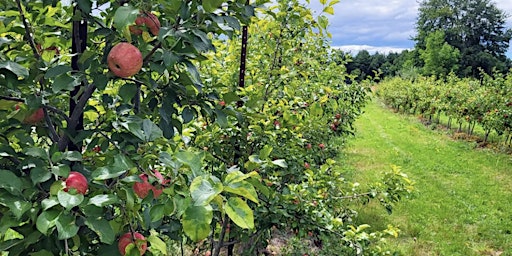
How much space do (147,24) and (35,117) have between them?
0.39 m

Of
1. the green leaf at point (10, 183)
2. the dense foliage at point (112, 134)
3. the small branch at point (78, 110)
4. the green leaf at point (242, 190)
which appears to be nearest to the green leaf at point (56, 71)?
the dense foliage at point (112, 134)

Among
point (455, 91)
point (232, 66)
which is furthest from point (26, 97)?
point (455, 91)

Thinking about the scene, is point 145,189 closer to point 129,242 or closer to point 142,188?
point 142,188

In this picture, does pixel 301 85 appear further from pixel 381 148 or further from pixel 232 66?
pixel 381 148

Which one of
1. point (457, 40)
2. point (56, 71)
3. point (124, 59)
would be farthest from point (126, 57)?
point (457, 40)

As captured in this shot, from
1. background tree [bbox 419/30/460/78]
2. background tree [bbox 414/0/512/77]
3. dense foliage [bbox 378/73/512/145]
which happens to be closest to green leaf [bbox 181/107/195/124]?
dense foliage [bbox 378/73/512/145]

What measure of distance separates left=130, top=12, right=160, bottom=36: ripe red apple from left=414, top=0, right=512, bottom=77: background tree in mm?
43444

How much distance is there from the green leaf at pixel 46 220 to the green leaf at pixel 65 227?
1 centimetres

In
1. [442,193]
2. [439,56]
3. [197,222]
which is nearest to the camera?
[197,222]

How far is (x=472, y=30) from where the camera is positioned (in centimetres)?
4253

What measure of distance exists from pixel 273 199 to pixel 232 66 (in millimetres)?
1079

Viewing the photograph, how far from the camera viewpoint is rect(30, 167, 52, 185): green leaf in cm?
80

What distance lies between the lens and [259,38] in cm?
269

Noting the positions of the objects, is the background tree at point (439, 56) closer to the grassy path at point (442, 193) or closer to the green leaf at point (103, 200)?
the grassy path at point (442, 193)
